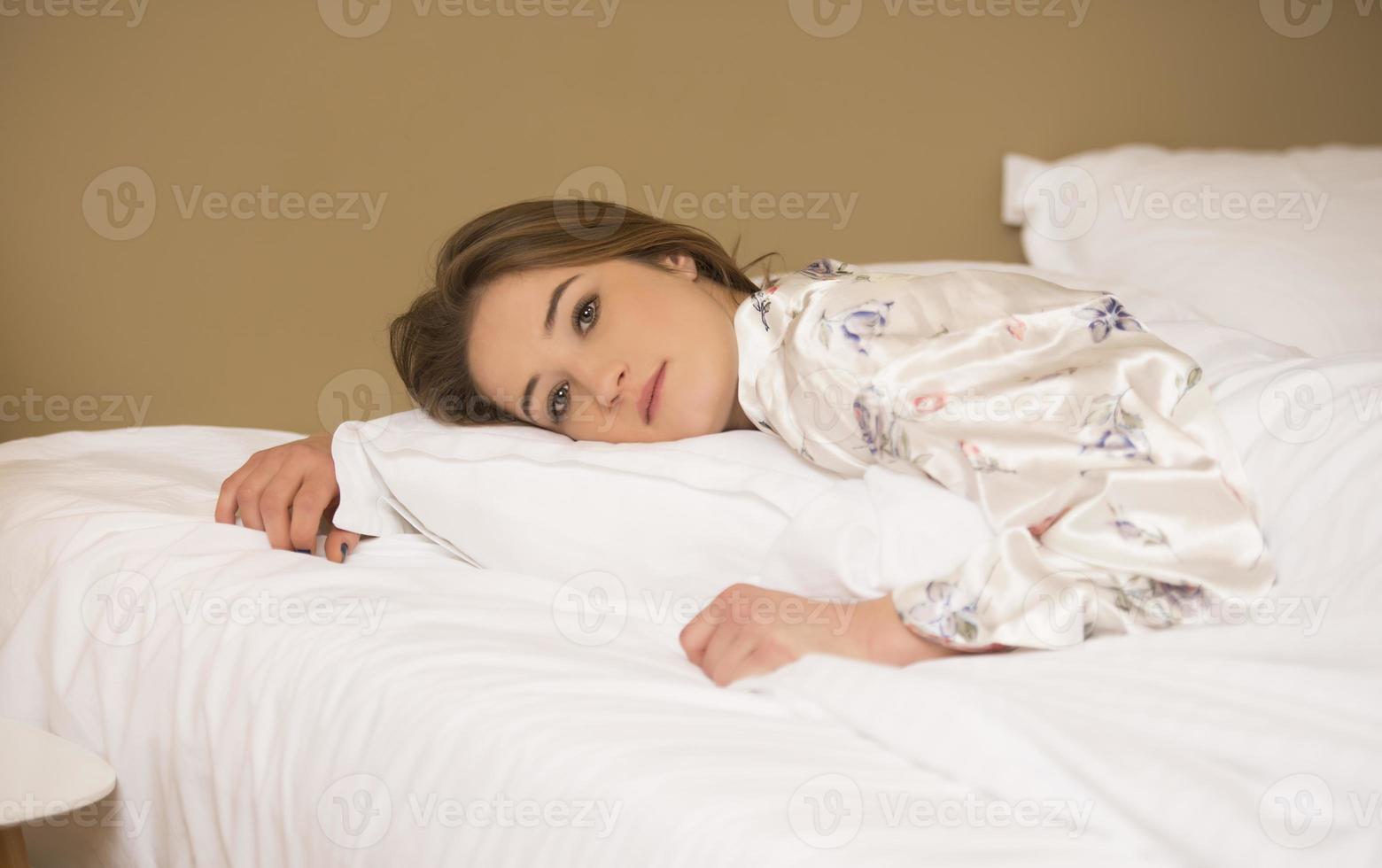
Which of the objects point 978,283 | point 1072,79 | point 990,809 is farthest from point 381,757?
point 1072,79

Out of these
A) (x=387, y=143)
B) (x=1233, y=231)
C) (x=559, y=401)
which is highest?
(x=387, y=143)

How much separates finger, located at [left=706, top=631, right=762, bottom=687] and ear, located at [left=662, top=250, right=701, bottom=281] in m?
0.53

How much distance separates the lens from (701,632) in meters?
0.91

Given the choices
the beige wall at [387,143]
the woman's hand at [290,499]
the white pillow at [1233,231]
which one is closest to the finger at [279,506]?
the woman's hand at [290,499]

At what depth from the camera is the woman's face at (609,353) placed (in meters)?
1.17

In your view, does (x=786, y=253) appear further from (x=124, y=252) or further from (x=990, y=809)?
(x=990, y=809)

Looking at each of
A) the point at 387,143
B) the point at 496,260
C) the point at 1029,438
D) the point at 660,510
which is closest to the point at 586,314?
the point at 496,260

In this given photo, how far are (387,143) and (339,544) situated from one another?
0.86 m

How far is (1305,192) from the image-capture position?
184cm

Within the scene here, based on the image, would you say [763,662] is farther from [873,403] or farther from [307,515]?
[307,515]

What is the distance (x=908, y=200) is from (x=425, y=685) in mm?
1574

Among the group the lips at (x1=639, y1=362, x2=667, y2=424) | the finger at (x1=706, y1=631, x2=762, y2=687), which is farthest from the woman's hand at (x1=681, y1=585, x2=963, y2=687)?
the lips at (x1=639, y1=362, x2=667, y2=424)

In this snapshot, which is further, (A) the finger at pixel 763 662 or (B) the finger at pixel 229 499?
(B) the finger at pixel 229 499

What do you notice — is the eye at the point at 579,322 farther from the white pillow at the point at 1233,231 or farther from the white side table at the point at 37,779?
the white pillow at the point at 1233,231
